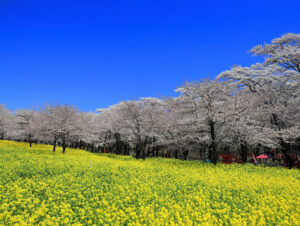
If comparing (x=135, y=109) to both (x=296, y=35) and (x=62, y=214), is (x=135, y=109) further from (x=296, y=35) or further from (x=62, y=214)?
(x=62, y=214)

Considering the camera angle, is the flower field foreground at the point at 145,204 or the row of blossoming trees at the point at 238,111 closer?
the flower field foreground at the point at 145,204

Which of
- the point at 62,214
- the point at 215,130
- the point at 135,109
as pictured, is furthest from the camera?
the point at 135,109

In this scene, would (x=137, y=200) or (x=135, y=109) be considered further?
(x=135, y=109)

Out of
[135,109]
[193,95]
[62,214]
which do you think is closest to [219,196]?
[62,214]

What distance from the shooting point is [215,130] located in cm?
2427

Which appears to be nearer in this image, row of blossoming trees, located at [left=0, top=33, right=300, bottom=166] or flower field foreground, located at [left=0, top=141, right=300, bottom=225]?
flower field foreground, located at [left=0, top=141, right=300, bottom=225]

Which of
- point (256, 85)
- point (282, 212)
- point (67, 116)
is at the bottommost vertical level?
point (282, 212)

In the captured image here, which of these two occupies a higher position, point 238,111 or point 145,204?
point 238,111

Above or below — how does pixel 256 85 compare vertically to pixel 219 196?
above

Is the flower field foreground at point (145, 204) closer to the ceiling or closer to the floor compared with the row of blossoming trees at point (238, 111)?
closer to the floor

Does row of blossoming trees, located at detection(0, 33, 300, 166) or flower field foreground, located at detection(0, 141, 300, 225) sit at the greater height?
row of blossoming trees, located at detection(0, 33, 300, 166)

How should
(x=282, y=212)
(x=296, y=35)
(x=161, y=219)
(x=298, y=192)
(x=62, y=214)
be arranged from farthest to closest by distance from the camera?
(x=296, y=35) < (x=298, y=192) < (x=282, y=212) < (x=62, y=214) < (x=161, y=219)

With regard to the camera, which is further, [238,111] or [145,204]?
[238,111]

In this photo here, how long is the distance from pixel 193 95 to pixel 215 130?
5257mm
